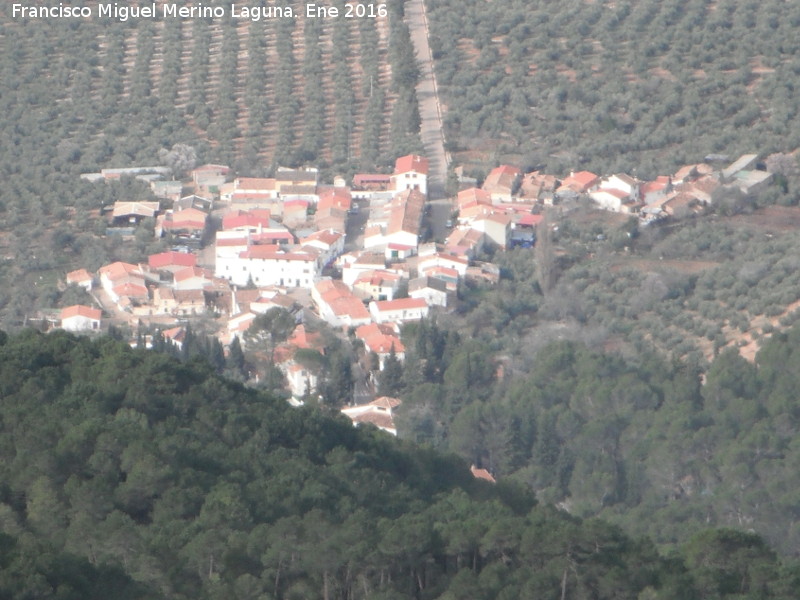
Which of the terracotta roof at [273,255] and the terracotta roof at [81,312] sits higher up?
the terracotta roof at [273,255]

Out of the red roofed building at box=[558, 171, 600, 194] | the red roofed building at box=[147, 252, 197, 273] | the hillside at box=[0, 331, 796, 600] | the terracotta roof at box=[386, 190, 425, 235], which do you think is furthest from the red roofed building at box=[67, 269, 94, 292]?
the hillside at box=[0, 331, 796, 600]

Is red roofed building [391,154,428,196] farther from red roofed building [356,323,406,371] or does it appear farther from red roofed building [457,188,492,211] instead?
red roofed building [356,323,406,371]

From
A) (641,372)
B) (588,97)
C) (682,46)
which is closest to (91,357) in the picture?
(641,372)

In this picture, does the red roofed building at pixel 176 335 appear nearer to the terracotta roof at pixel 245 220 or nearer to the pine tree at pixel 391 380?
the pine tree at pixel 391 380

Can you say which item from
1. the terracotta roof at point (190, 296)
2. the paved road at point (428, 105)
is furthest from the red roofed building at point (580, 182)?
the terracotta roof at point (190, 296)

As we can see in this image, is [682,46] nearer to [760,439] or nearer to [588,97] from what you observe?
[588,97]
